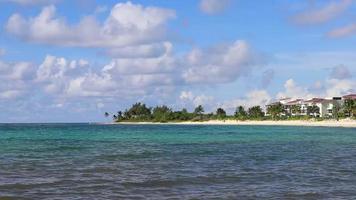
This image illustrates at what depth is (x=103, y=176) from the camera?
2466 cm

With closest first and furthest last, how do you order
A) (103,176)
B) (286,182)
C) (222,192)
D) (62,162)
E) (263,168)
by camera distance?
(222,192)
(286,182)
(103,176)
(263,168)
(62,162)

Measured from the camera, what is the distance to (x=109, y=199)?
18.1m

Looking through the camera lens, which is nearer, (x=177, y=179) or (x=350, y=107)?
(x=177, y=179)

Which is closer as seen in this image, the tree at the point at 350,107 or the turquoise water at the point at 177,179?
the turquoise water at the point at 177,179

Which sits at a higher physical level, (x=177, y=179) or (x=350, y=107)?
(x=350, y=107)

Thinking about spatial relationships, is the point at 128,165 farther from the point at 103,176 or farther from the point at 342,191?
A: the point at 342,191

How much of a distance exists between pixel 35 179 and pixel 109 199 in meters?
6.36

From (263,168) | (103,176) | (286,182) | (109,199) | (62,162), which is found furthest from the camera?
(62,162)

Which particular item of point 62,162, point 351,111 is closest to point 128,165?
point 62,162

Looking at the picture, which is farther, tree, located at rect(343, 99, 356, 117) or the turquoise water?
tree, located at rect(343, 99, 356, 117)

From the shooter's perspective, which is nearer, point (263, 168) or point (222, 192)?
point (222, 192)

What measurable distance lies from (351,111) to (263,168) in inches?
6477

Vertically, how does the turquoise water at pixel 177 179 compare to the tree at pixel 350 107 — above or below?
below

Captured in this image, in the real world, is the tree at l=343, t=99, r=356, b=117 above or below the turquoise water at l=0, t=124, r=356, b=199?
above
